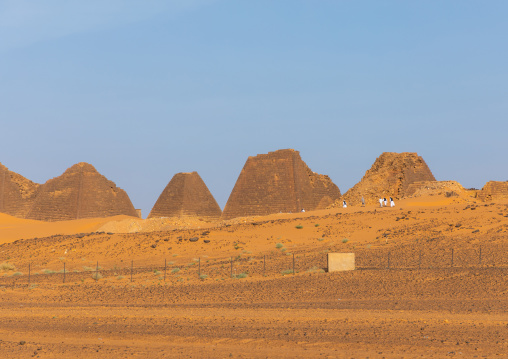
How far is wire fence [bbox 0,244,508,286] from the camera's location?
79.8ft

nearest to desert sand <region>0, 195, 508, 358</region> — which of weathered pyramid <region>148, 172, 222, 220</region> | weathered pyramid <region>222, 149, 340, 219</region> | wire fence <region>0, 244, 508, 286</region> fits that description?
wire fence <region>0, 244, 508, 286</region>

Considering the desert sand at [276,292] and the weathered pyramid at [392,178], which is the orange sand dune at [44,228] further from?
the weathered pyramid at [392,178]

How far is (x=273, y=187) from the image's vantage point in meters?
53.7

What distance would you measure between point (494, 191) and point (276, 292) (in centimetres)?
3085

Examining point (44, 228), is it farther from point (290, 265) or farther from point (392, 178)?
point (290, 265)

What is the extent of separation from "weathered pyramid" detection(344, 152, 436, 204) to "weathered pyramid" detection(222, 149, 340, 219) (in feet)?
12.9

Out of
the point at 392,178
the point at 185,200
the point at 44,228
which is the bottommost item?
the point at 44,228

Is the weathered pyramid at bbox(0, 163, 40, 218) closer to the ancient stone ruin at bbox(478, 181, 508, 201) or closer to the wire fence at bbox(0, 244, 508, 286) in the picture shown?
the wire fence at bbox(0, 244, 508, 286)

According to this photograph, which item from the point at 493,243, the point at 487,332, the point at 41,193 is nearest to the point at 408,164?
the point at 493,243

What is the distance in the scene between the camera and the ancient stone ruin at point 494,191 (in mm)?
46156

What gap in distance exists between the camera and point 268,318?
1509cm

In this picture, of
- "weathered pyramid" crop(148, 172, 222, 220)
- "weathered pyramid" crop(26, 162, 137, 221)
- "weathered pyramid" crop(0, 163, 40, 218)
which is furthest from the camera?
"weathered pyramid" crop(0, 163, 40, 218)

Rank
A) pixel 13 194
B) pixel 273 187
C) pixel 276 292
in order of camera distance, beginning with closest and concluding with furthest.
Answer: pixel 276 292 → pixel 273 187 → pixel 13 194

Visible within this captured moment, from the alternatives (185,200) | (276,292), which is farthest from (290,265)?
(185,200)
